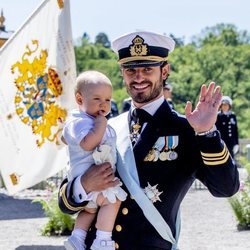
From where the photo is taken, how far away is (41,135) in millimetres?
7910

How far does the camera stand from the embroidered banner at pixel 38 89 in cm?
784

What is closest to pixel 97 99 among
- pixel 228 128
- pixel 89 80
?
pixel 89 80

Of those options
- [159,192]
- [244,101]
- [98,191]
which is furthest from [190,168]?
[244,101]

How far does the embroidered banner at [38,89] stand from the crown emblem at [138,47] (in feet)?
13.9

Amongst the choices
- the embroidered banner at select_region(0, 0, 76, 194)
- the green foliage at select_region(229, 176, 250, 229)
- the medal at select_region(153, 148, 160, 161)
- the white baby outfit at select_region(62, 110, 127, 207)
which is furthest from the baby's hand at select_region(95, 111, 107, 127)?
the green foliage at select_region(229, 176, 250, 229)

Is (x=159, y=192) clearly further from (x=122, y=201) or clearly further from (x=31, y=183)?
(x=31, y=183)

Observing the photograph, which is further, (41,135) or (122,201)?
(41,135)

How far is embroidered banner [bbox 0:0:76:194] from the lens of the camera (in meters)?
7.84

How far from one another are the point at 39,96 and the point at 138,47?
4.46 meters

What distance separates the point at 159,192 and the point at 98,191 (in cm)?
27

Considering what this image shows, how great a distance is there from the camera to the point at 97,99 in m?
3.58

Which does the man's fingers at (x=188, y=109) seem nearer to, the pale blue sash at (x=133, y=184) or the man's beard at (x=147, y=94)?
the man's beard at (x=147, y=94)

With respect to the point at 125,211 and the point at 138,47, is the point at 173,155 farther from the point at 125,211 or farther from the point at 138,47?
the point at 138,47

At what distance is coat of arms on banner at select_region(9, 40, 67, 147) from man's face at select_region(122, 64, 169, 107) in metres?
4.42
